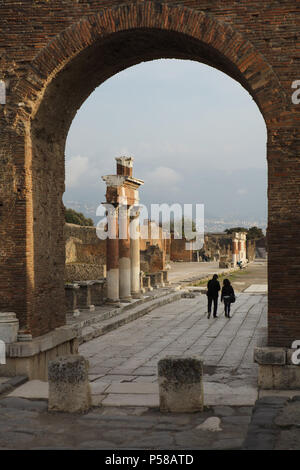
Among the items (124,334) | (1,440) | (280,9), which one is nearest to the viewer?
(1,440)

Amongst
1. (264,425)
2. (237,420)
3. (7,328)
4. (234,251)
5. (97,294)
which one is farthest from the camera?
(234,251)

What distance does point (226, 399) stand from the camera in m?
6.90

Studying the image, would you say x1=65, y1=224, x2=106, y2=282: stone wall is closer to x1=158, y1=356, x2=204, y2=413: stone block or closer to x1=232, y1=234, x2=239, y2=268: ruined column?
x1=232, y1=234, x2=239, y2=268: ruined column

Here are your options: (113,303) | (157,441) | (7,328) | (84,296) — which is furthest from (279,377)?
(113,303)

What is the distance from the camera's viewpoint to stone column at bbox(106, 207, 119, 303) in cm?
1734

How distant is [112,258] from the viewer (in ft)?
58.0

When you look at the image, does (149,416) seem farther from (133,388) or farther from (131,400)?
(133,388)

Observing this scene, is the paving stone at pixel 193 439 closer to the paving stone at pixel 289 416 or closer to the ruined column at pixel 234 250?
the paving stone at pixel 289 416

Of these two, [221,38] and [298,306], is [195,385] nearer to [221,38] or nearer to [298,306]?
[298,306]

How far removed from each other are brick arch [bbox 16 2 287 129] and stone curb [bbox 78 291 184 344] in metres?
6.24

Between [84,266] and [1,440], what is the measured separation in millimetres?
23768

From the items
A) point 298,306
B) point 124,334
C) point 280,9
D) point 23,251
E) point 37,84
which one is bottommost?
point 124,334

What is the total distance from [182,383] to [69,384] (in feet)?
4.19
